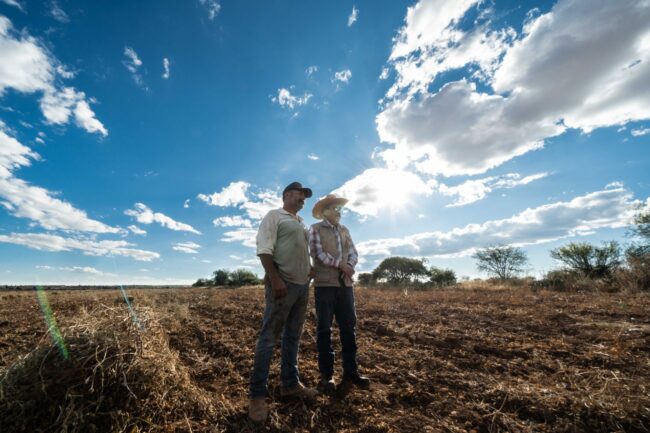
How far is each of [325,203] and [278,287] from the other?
1.40 meters

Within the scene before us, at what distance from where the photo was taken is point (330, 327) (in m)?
3.44

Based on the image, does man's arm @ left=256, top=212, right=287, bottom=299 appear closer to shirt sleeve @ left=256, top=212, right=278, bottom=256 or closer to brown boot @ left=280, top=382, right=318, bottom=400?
shirt sleeve @ left=256, top=212, right=278, bottom=256

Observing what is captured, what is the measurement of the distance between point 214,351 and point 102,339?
2337 mm

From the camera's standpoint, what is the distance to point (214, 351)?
15.1 feet

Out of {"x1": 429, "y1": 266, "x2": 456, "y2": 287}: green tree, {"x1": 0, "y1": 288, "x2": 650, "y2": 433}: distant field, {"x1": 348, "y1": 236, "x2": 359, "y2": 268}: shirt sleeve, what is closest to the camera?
{"x1": 0, "y1": 288, "x2": 650, "y2": 433}: distant field

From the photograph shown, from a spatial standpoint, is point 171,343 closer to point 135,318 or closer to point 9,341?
point 135,318

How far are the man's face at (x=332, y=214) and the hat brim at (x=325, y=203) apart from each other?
0.06m

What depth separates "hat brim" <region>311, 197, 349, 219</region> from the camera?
3.86m

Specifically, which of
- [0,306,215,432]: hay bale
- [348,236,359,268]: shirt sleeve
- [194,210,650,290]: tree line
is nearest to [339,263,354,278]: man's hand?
[348,236,359,268]: shirt sleeve

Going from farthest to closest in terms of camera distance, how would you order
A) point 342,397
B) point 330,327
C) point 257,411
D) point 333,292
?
1. point 333,292
2. point 330,327
3. point 342,397
4. point 257,411

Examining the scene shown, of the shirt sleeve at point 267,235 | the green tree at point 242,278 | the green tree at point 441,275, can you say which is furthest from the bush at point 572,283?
the green tree at point 242,278

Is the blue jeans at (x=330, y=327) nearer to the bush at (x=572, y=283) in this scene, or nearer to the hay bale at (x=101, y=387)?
the hay bale at (x=101, y=387)

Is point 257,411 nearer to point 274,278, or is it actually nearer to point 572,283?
point 274,278

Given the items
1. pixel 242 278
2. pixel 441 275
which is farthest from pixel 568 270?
pixel 242 278
